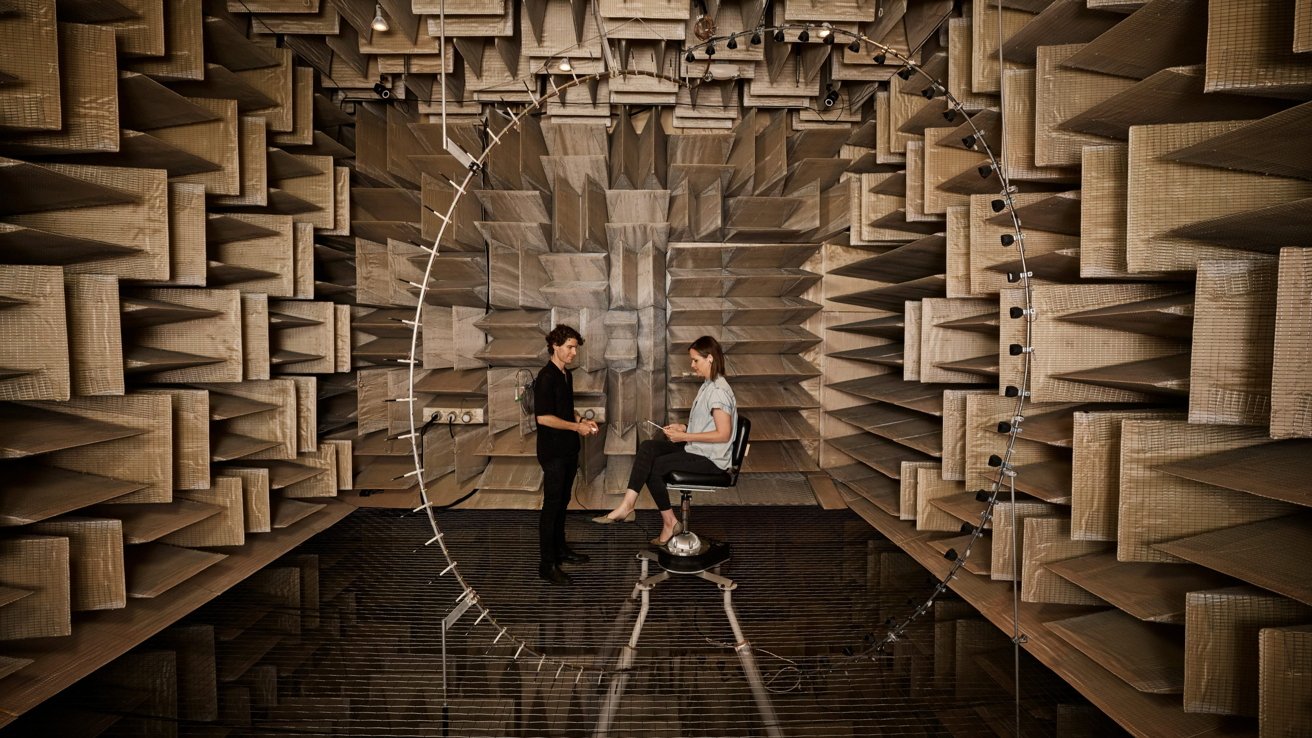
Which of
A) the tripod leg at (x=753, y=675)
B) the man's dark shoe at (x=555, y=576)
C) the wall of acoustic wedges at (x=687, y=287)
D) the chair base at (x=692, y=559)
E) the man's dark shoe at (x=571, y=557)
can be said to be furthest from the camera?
the man's dark shoe at (x=571, y=557)

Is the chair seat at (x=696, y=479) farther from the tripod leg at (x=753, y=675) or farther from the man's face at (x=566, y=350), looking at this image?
the man's face at (x=566, y=350)

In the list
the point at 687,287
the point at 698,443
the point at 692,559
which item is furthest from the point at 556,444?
the point at 687,287

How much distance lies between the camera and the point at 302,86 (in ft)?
11.9

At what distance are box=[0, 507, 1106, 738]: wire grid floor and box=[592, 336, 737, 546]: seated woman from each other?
0.49 meters

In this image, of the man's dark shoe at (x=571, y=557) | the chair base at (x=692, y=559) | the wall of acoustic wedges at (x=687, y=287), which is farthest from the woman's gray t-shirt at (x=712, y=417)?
the wall of acoustic wedges at (x=687, y=287)

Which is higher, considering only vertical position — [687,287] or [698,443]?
[687,287]

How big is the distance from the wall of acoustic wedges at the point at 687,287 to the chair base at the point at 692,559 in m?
1.21

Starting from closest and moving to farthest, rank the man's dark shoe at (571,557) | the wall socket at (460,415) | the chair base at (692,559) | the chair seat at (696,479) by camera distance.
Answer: the chair base at (692,559) → the chair seat at (696,479) → the man's dark shoe at (571,557) → the wall socket at (460,415)

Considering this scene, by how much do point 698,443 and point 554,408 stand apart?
32.2 inches

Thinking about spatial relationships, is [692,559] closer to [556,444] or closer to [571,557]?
[571,557]

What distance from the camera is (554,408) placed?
3.14 m

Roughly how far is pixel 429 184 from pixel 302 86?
91cm

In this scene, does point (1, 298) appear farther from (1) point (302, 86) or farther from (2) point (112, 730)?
(1) point (302, 86)

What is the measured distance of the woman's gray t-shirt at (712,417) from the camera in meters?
2.97
